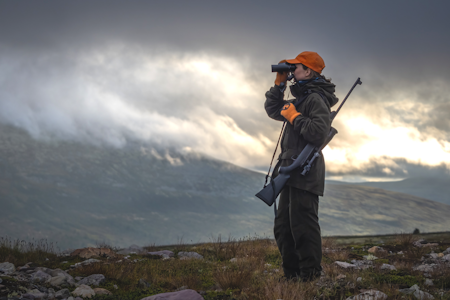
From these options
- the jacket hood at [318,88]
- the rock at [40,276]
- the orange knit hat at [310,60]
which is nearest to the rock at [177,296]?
the rock at [40,276]

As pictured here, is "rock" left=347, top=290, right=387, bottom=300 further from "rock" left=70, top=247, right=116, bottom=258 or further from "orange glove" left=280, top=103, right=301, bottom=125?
"rock" left=70, top=247, right=116, bottom=258

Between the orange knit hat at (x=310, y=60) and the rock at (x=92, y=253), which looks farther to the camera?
the rock at (x=92, y=253)

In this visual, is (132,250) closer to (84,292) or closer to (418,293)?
(84,292)

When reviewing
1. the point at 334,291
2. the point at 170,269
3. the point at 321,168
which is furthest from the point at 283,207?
the point at 170,269

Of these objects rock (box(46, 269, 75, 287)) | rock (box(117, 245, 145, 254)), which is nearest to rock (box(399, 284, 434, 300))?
rock (box(46, 269, 75, 287))

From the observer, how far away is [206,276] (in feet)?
17.7

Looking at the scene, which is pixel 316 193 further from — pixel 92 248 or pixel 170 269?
pixel 92 248

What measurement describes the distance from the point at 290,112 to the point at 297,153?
21.6 inches

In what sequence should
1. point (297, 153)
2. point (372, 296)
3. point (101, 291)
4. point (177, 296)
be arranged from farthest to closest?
point (297, 153)
point (101, 291)
point (372, 296)
point (177, 296)

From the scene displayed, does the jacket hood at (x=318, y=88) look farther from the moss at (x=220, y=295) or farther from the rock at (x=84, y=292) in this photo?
the rock at (x=84, y=292)

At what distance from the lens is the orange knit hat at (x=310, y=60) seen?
14.9 ft

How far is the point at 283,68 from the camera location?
4.62m

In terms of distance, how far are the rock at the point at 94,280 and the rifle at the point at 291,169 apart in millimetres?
2534

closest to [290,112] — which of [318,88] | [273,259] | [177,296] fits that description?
[318,88]
